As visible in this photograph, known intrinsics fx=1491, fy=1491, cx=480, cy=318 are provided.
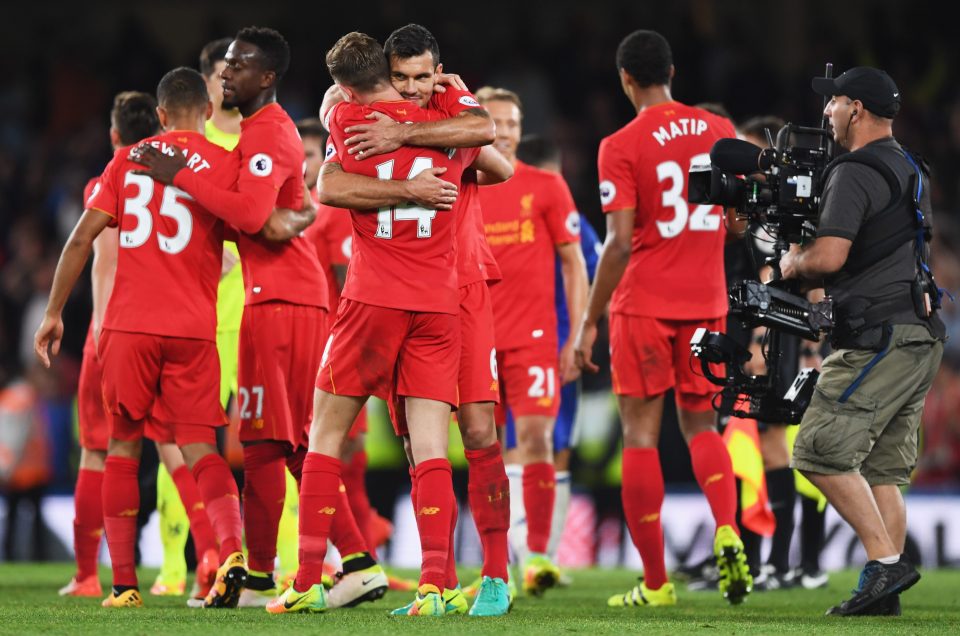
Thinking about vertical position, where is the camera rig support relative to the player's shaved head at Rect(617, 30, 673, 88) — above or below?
below

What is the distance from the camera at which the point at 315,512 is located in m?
5.68

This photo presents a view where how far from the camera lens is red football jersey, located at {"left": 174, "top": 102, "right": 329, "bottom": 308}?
251 inches

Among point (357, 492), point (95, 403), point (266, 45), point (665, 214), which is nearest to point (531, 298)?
point (665, 214)

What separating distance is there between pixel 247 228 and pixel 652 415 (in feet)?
6.93

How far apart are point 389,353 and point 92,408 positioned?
8.23ft

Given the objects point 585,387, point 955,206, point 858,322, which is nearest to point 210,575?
point 858,322

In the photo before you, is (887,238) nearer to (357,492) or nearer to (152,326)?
(357,492)

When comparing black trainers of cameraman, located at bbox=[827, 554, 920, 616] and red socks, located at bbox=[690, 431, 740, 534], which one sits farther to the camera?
red socks, located at bbox=[690, 431, 740, 534]

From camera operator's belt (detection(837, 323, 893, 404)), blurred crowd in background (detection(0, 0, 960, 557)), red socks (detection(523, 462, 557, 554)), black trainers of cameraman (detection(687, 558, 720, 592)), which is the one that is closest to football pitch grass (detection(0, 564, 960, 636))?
red socks (detection(523, 462, 557, 554))

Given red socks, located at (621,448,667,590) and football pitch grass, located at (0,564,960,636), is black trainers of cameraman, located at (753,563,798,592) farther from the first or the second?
red socks, located at (621,448,667,590)

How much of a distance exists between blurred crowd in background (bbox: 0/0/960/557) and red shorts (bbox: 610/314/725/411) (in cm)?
516

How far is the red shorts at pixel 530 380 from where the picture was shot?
7863mm

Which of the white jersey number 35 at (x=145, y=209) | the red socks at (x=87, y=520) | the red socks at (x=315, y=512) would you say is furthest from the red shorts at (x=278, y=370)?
the red socks at (x=87, y=520)

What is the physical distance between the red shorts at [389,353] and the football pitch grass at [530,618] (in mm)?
→ 865
